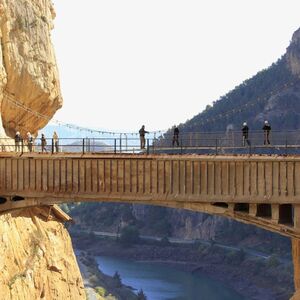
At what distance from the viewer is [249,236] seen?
106 m

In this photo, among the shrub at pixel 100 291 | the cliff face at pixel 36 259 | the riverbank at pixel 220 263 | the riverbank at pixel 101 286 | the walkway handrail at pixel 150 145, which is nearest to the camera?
the walkway handrail at pixel 150 145

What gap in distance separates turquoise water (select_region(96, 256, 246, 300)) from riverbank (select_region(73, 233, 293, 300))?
5.00ft

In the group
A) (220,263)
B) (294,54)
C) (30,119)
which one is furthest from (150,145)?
(294,54)

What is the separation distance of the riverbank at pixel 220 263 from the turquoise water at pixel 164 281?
1524mm

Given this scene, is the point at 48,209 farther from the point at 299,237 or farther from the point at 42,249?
the point at 299,237

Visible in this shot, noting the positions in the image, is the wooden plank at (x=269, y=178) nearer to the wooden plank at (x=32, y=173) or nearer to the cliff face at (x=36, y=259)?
the wooden plank at (x=32, y=173)

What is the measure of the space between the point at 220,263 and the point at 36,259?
6622cm

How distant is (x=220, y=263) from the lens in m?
98.5

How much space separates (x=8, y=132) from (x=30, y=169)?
32.0 ft

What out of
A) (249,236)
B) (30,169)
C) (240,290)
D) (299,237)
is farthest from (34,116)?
(249,236)

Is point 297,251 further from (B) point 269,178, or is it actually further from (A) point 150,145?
(A) point 150,145

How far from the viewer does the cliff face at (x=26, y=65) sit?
31.9 m

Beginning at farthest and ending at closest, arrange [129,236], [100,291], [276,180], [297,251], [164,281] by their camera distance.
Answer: [129,236] < [164,281] < [100,291] < [297,251] < [276,180]

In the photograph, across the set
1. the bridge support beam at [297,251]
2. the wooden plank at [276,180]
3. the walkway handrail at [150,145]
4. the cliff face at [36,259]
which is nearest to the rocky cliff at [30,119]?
the cliff face at [36,259]
